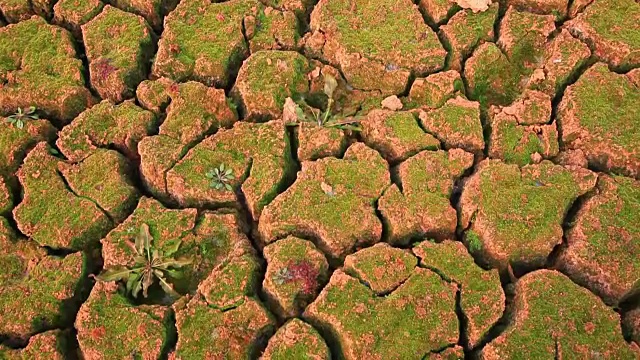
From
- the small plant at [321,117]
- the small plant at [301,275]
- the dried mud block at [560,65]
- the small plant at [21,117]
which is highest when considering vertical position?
the dried mud block at [560,65]

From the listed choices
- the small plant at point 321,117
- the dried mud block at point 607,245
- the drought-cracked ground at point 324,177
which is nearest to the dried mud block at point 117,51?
the drought-cracked ground at point 324,177

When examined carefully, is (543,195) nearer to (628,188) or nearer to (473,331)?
(628,188)

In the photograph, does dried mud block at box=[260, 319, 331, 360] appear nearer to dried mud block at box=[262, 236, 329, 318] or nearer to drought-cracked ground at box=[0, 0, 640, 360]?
drought-cracked ground at box=[0, 0, 640, 360]

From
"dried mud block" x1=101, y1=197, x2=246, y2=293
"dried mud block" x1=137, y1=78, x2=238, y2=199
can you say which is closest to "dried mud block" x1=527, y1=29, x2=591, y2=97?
"dried mud block" x1=137, y1=78, x2=238, y2=199

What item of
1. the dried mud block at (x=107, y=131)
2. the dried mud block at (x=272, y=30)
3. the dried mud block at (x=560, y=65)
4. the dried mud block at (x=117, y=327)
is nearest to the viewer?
the dried mud block at (x=117, y=327)

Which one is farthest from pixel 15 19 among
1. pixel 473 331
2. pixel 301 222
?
pixel 473 331

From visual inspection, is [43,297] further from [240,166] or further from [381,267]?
[381,267]

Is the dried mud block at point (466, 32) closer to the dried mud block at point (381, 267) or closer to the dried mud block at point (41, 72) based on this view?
the dried mud block at point (381, 267)
